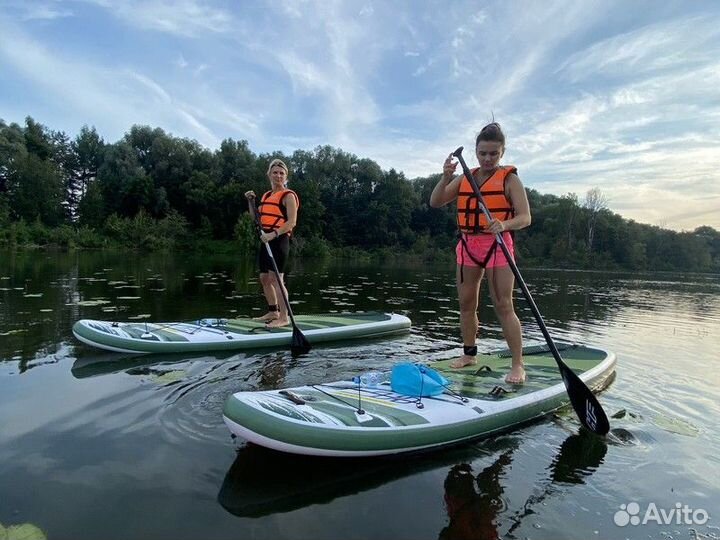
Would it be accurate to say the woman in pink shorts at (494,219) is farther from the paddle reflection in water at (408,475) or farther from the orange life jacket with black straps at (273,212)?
the orange life jacket with black straps at (273,212)

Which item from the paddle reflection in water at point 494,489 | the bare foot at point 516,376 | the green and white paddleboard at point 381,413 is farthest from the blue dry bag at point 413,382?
the bare foot at point 516,376

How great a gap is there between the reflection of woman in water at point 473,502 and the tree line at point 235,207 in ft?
129

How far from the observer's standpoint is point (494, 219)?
182 inches

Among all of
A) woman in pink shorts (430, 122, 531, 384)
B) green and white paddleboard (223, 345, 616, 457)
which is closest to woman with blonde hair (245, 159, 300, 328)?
woman in pink shorts (430, 122, 531, 384)

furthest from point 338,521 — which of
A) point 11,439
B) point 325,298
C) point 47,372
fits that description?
point 325,298

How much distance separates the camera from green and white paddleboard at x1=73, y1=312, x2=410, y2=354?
5.96 meters

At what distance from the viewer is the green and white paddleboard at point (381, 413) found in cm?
318

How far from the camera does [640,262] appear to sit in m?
55.8

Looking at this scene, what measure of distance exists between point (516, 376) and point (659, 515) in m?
1.84

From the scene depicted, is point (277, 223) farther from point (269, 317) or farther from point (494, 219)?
point (494, 219)

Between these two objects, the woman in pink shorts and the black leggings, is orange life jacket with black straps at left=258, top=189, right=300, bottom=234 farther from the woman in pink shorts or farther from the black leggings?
the woman in pink shorts

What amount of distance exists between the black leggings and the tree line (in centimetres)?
3439

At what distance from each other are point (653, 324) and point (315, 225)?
45.7 metres

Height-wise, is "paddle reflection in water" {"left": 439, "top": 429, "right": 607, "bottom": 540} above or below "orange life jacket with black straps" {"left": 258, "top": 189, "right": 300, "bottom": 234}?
below
